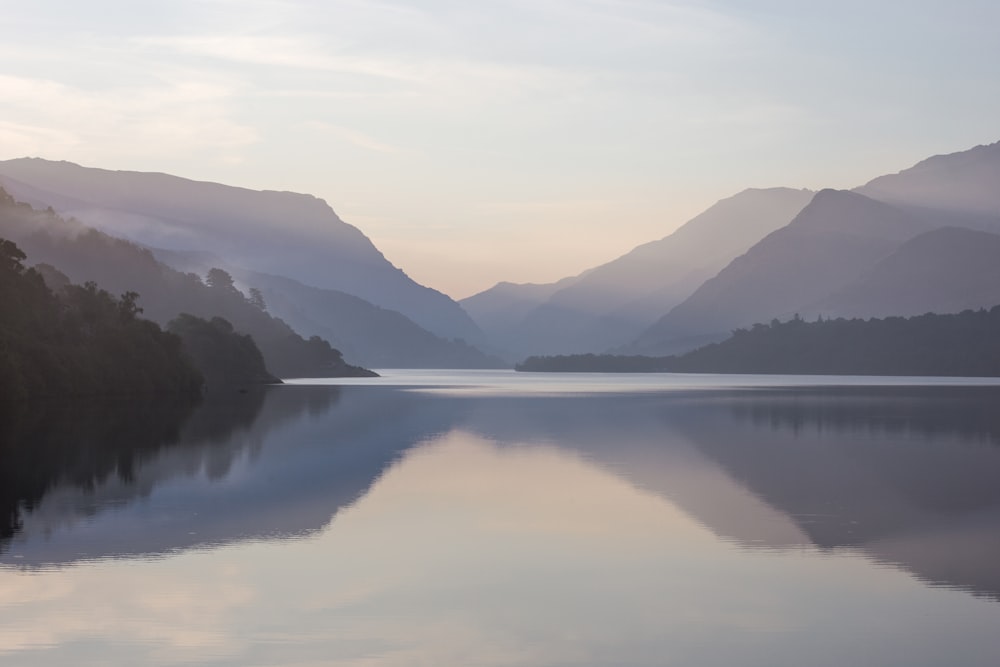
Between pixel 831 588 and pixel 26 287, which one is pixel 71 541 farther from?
pixel 26 287

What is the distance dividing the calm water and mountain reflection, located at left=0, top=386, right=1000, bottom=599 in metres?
0.20

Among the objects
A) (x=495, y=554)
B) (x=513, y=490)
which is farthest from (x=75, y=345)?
(x=495, y=554)

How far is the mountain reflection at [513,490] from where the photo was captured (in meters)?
35.0

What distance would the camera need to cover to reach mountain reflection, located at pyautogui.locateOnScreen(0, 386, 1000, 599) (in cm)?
3500

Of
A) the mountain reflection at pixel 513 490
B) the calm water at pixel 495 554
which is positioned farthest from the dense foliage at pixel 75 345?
the calm water at pixel 495 554

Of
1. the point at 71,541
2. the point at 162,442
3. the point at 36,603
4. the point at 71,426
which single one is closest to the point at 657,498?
the point at 71,541

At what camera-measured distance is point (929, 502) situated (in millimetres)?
44625

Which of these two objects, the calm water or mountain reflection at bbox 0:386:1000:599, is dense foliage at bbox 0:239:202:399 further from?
the calm water

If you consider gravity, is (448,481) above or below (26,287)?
below

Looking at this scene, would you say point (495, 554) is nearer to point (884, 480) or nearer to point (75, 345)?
point (884, 480)

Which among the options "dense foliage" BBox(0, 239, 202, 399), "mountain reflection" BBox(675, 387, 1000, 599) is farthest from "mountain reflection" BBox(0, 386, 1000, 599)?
"dense foliage" BBox(0, 239, 202, 399)

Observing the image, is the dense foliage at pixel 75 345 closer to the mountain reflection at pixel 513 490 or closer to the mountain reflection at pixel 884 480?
the mountain reflection at pixel 513 490

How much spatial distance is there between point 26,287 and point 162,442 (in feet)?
228

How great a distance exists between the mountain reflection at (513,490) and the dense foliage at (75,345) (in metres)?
16.6
